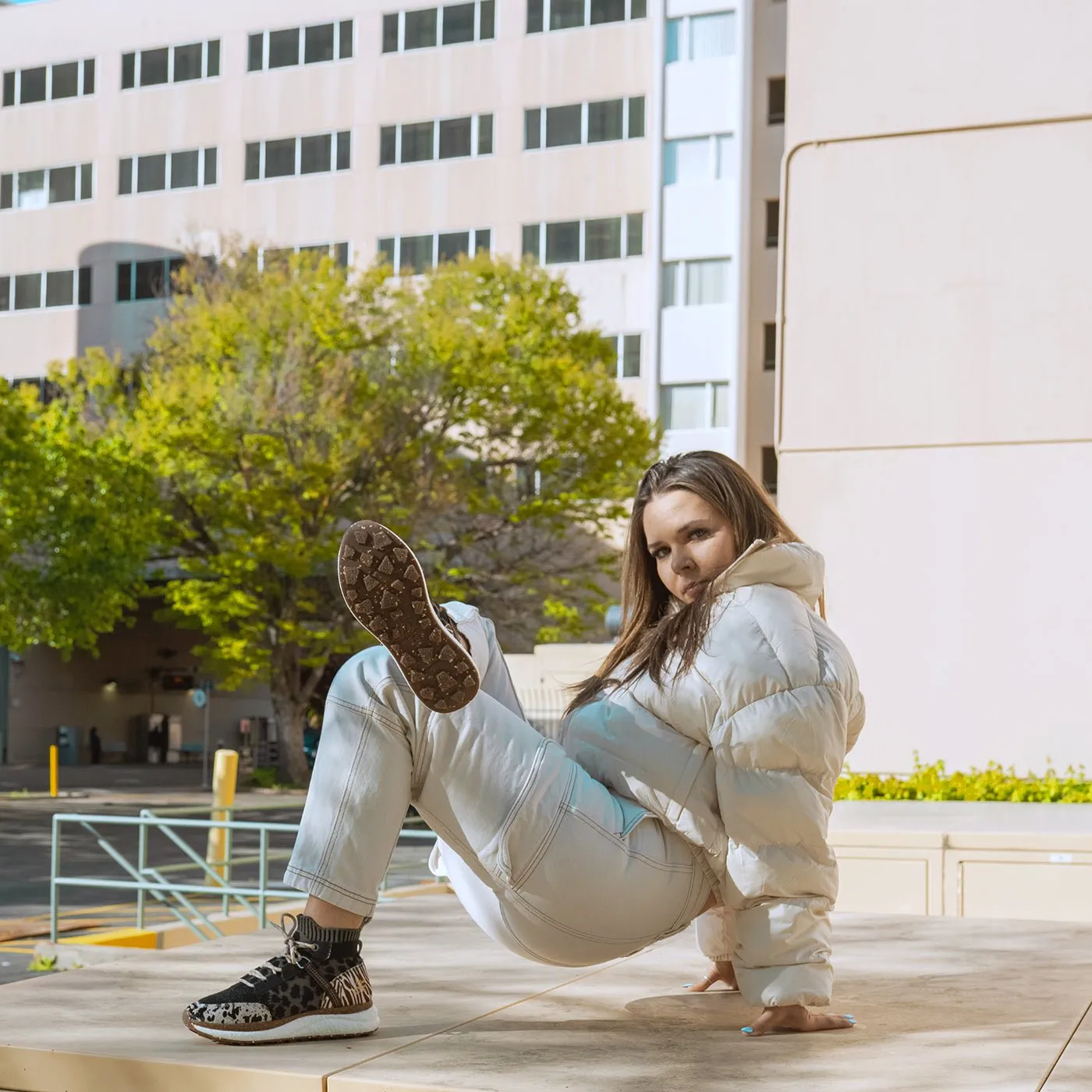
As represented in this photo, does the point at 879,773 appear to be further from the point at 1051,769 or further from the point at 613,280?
the point at 613,280

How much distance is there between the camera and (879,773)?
9602mm

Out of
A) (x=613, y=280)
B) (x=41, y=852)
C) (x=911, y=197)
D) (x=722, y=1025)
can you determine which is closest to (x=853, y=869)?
(x=722, y=1025)

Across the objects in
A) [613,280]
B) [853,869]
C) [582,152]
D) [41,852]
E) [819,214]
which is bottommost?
[41,852]

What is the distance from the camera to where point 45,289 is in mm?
44719

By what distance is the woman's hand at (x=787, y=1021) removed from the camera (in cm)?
300

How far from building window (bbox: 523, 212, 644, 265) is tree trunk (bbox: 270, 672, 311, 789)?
12.7m

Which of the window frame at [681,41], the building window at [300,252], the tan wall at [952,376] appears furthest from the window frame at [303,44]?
the tan wall at [952,376]

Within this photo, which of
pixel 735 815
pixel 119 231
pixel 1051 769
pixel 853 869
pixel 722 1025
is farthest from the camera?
pixel 119 231

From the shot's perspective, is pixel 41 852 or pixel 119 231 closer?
pixel 41 852

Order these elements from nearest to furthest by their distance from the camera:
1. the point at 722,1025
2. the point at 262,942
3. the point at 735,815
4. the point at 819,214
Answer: the point at 735,815 < the point at 722,1025 < the point at 262,942 < the point at 819,214

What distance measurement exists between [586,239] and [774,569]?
37066 mm

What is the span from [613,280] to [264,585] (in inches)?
490

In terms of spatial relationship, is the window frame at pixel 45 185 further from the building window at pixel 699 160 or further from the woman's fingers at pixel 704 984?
the woman's fingers at pixel 704 984

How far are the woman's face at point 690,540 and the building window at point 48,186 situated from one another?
4428cm
